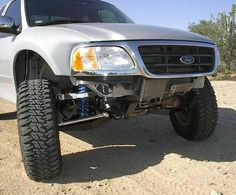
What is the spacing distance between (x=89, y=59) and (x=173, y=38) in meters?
0.89

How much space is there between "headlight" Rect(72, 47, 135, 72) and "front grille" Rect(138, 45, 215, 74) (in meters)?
0.19

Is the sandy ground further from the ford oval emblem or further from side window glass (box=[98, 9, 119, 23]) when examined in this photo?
side window glass (box=[98, 9, 119, 23])

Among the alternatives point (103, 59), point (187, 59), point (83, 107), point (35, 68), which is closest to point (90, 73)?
point (103, 59)

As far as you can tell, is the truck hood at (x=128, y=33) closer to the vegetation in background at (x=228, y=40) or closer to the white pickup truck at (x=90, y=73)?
the white pickup truck at (x=90, y=73)

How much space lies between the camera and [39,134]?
3771mm

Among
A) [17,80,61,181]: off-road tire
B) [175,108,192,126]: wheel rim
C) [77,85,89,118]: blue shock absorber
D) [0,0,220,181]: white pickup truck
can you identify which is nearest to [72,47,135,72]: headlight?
[0,0,220,181]: white pickup truck

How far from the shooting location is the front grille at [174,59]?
3.78 m

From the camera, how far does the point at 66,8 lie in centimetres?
512

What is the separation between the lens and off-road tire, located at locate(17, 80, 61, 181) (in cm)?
378

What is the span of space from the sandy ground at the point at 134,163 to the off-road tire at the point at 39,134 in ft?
0.52

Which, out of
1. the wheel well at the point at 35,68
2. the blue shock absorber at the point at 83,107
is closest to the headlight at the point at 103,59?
the blue shock absorber at the point at 83,107

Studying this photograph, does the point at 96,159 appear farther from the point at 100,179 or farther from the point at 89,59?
the point at 89,59

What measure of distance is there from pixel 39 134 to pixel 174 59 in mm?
1437

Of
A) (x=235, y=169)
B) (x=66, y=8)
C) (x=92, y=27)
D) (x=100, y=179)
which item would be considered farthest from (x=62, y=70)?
(x=235, y=169)
